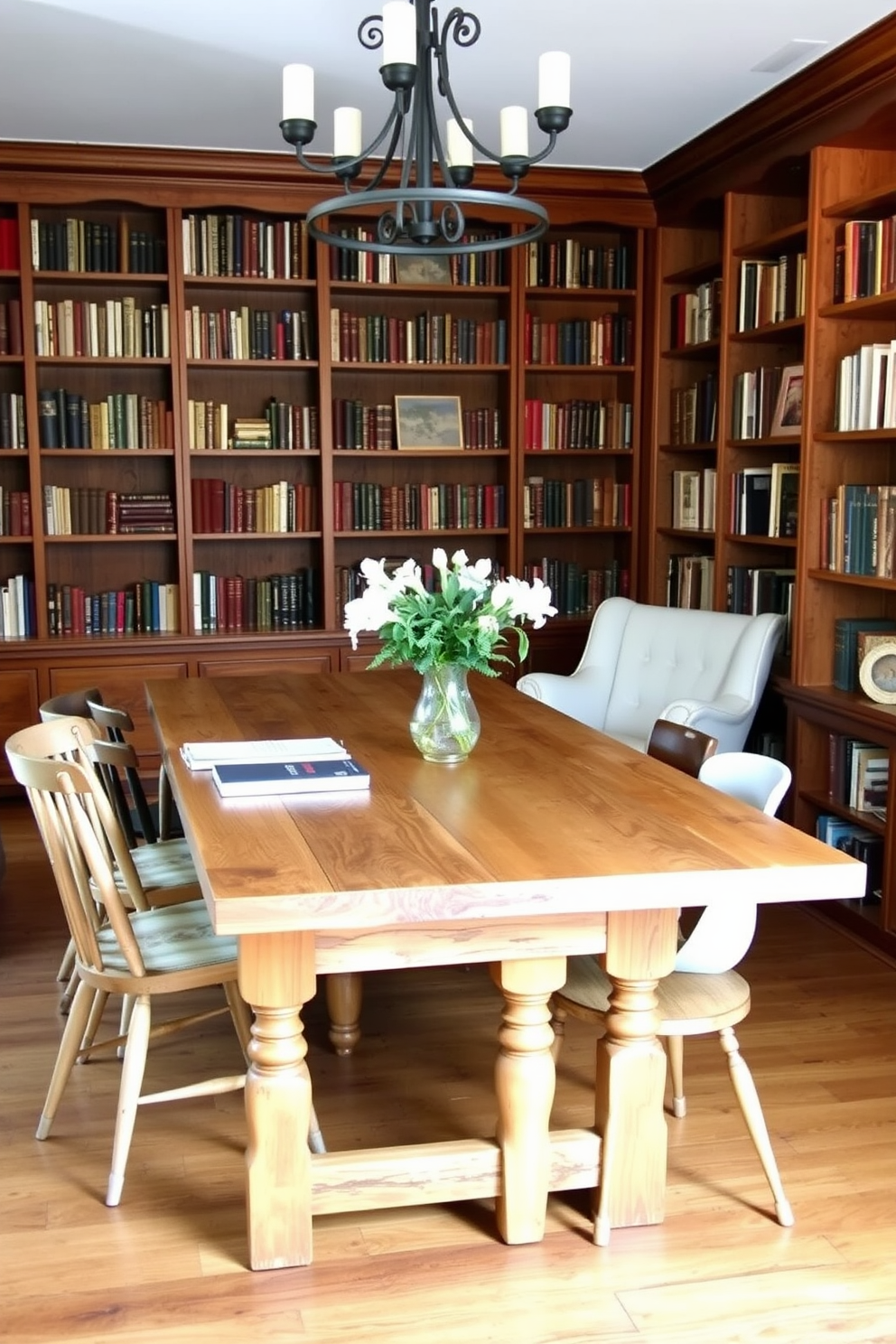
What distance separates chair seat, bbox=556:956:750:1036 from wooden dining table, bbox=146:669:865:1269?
6 centimetres

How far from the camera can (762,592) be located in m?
4.81

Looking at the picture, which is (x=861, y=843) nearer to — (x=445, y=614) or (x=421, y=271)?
(x=445, y=614)

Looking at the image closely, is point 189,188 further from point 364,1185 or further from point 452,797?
point 364,1185

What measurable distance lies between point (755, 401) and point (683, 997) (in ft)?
9.99

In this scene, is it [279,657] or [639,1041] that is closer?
[639,1041]

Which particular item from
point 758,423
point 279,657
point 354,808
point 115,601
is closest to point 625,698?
point 758,423

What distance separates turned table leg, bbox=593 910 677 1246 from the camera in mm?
2170

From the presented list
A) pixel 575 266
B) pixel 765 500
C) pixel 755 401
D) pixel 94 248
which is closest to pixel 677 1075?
pixel 765 500

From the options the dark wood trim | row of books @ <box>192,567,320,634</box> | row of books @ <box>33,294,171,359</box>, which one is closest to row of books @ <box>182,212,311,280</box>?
row of books @ <box>33,294,171,359</box>

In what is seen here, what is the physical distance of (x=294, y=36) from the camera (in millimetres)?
3760

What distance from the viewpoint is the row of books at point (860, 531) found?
3906 mm

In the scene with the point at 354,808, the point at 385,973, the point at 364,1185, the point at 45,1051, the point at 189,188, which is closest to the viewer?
the point at 364,1185

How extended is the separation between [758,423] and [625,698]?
1144 mm

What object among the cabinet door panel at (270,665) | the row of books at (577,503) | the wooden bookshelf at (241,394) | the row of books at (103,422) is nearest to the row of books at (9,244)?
the wooden bookshelf at (241,394)
